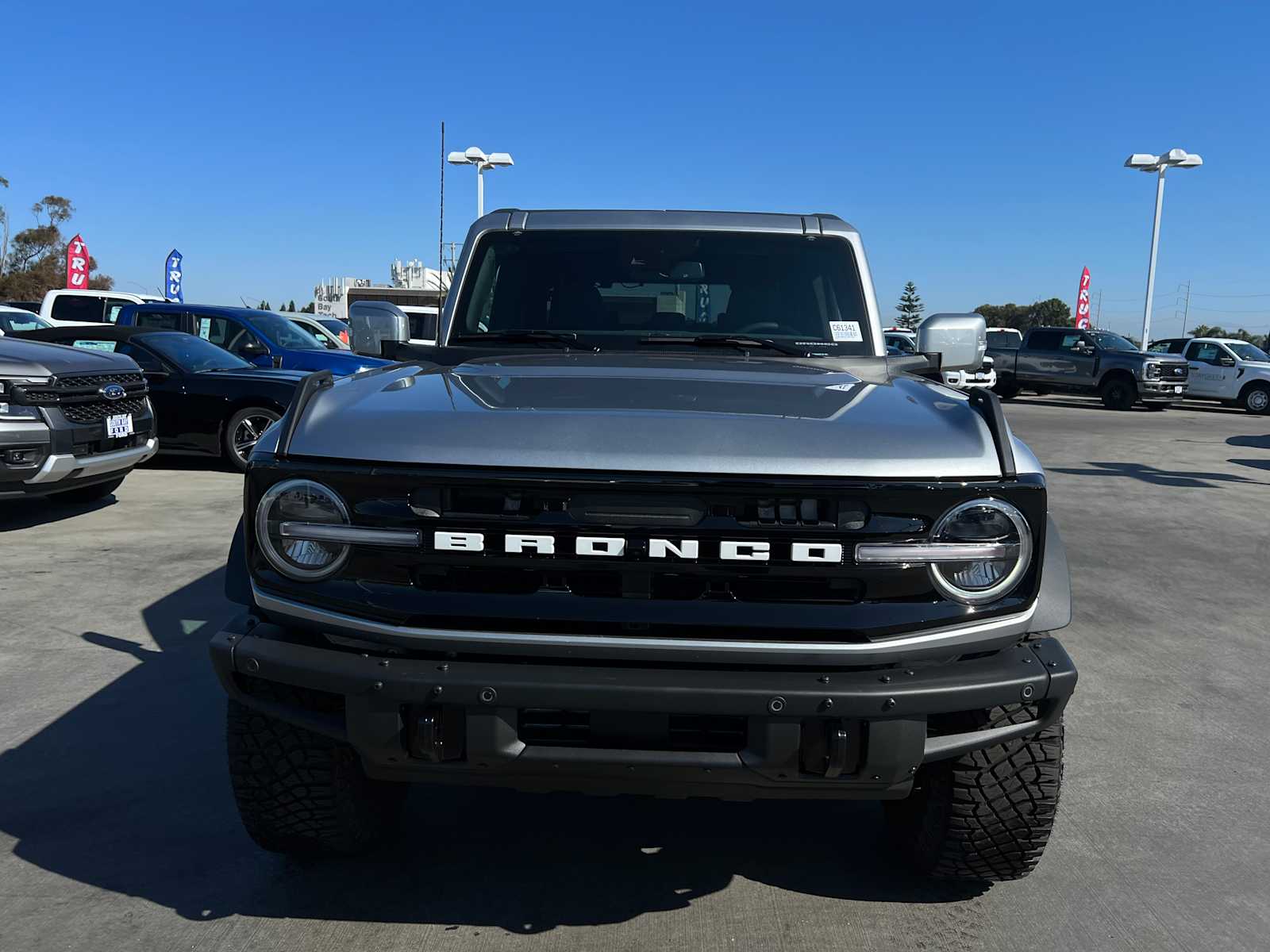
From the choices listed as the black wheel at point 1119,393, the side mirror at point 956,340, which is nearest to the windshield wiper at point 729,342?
the side mirror at point 956,340

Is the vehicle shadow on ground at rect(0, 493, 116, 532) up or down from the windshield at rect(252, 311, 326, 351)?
down

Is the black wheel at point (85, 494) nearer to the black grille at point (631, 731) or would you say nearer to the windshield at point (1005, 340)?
the black grille at point (631, 731)

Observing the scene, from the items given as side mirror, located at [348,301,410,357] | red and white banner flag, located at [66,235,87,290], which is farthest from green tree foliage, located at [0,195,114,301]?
side mirror, located at [348,301,410,357]

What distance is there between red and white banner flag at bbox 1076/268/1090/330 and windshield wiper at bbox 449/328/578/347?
122 feet

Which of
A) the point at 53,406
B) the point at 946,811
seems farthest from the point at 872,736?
the point at 53,406

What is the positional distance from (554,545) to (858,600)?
0.65 m

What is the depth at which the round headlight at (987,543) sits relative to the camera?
2.30 metres

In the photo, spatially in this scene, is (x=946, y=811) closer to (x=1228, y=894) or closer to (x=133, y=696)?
(x=1228, y=894)

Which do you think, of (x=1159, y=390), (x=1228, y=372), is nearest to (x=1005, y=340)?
(x=1159, y=390)

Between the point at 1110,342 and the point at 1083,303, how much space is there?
1462 centimetres

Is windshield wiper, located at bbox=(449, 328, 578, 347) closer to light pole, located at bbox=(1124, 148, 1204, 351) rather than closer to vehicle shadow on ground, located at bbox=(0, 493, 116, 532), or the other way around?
vehicle shadow on ground, located at bbox=(0, 493, 116, 532)

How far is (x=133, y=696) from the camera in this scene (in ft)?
13.8

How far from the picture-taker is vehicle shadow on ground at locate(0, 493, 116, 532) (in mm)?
7793

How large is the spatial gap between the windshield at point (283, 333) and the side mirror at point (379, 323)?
9.72 meters
